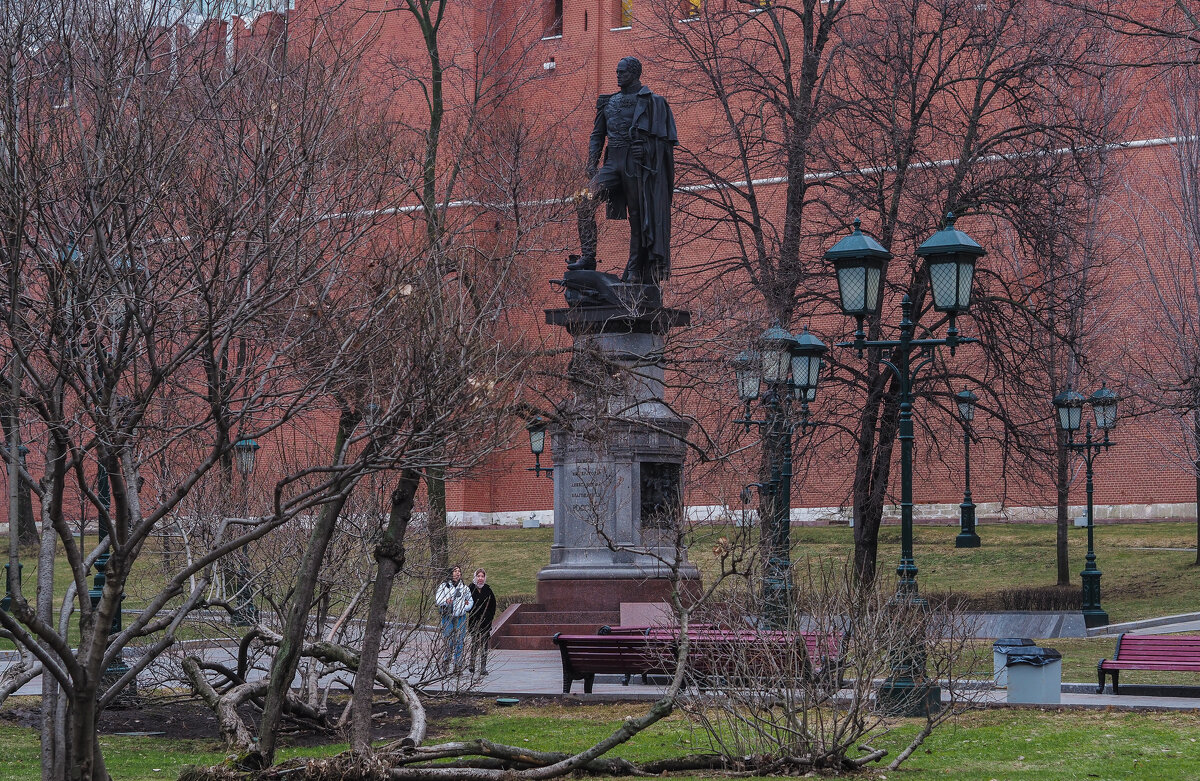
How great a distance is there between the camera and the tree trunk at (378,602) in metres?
8.70

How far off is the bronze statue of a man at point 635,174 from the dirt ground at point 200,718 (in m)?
6.82

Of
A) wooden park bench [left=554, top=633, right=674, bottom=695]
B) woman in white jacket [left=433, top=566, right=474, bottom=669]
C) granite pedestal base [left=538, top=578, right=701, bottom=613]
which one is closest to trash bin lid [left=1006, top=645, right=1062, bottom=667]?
wooden park bench [left=554, top=633, right=674, bottom=695]

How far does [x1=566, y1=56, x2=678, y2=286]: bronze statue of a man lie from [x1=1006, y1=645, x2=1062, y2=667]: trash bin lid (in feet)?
23.8

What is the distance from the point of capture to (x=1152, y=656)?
1512 centimetres

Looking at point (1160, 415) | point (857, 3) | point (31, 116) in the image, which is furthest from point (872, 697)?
point (857, 3)

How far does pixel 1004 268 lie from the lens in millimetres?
33188

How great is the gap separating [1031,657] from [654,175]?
8.49 metres

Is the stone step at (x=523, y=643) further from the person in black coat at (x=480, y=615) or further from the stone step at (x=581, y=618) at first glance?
the person in black coat at (x=480, y=615)

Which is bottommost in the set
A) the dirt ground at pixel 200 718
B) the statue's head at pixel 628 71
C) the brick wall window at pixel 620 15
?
the dirt ground at pixel 200 718

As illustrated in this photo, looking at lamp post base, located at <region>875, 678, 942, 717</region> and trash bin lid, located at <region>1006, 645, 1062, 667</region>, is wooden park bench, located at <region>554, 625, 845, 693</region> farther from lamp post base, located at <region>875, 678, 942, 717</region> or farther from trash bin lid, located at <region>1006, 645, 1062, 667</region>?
trash bin lid, located at <region>1006, 645, 1062, 667</region>

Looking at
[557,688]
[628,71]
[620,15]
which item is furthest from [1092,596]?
[620,15]

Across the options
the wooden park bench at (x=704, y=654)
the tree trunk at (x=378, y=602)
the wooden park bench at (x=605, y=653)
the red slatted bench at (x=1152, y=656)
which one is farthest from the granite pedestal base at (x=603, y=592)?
the tree trunk at (x=378, y=602)

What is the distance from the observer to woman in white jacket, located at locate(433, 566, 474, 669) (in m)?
13.7

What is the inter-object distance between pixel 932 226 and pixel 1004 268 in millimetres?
11752
